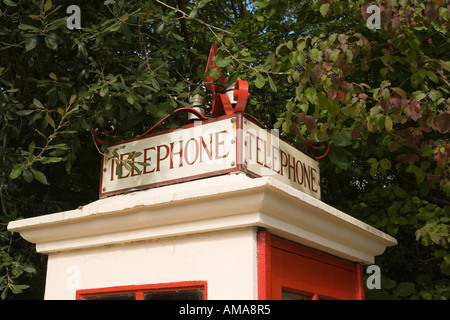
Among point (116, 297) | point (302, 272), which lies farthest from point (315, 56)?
Answer: point (116, 297)

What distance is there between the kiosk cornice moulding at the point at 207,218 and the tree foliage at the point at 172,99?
380mm

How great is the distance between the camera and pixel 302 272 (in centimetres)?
217

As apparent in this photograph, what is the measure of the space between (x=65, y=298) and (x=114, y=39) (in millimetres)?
1369

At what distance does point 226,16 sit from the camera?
5.01m

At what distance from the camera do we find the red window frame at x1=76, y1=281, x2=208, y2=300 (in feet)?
6.59

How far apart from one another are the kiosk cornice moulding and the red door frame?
0.12 ft

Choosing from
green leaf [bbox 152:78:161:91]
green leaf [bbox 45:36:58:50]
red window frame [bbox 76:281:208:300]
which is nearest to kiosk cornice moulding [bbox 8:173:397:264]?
red window frame [bbox 76:281:208:300]

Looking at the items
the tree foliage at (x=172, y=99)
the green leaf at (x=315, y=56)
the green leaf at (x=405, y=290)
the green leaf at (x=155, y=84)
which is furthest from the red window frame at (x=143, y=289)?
the green leaf at (x=405, y=290)

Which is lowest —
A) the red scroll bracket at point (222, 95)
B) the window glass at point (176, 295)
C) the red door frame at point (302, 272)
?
the window glass at point (176, 295)

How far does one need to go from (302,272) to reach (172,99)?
120 cm

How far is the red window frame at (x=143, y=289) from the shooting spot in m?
2.01

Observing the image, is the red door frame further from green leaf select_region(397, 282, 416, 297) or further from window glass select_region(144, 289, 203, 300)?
green leaf select_region(397, 282, 416, 297)

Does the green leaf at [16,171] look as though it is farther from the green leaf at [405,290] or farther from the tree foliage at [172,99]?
the green leaf at [405,290]
